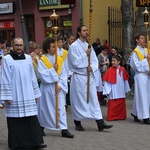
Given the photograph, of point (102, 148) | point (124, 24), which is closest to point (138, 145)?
point (102, 148)

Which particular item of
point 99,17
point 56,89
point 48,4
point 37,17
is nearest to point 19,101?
point 56,89

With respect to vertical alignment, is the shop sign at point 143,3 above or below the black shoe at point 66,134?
above

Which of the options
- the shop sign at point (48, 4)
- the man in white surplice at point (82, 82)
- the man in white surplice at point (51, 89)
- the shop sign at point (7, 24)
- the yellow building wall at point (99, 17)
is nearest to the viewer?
the man in white surplice at point (51, 89)

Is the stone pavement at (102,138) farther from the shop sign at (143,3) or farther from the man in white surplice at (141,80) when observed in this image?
the shop sign at (143,3)

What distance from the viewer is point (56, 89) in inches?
338

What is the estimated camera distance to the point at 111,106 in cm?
1076

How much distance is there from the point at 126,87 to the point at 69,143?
A: 10.6 feet

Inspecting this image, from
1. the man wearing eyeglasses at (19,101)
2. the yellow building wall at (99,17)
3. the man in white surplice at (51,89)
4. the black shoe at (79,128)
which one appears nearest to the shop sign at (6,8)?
the yellow building wall at (99,17)

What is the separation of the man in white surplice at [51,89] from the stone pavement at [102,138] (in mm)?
293

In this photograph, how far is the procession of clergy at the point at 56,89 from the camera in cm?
755

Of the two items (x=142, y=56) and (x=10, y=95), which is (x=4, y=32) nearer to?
(x=142, y=56)

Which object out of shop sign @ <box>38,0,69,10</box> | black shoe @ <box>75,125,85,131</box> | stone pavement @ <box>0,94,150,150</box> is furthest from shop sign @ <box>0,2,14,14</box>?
black shoe @ <box>75,125,85,131</box>

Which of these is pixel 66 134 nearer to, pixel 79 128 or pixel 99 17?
pixel 79 128

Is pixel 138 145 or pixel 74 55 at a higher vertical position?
pixel 74 55
